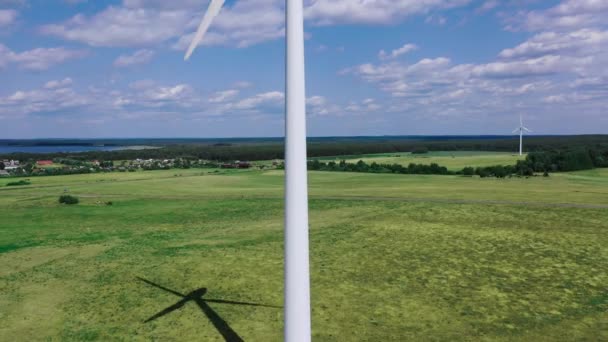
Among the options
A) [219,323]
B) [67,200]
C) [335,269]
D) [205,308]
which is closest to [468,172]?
[67,200]

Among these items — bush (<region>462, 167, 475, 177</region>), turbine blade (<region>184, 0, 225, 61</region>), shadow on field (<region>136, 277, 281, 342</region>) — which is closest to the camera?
turbine blade (<region>184, 0, 225, 61</region>)

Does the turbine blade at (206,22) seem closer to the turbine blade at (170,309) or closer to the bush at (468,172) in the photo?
the turbine blade at (170,309)

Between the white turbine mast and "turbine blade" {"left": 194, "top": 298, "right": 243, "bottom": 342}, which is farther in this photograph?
"turbine blade" {"left": 194, "top": 298, "right": 243, "bottom": 342}

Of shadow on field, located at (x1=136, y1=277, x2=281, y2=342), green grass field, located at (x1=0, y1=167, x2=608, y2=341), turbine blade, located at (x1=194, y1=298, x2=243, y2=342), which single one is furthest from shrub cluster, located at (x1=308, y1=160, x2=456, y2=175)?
turbine blade, located at (x1=194, y1=298, x2=243, y2=342)

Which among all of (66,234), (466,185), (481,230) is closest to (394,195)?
(466,185)

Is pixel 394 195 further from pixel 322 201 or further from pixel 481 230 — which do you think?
pixel 481 230

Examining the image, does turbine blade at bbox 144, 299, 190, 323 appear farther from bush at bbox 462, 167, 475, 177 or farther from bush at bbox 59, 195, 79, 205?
bush at bbox 462, 167, 475, 177
